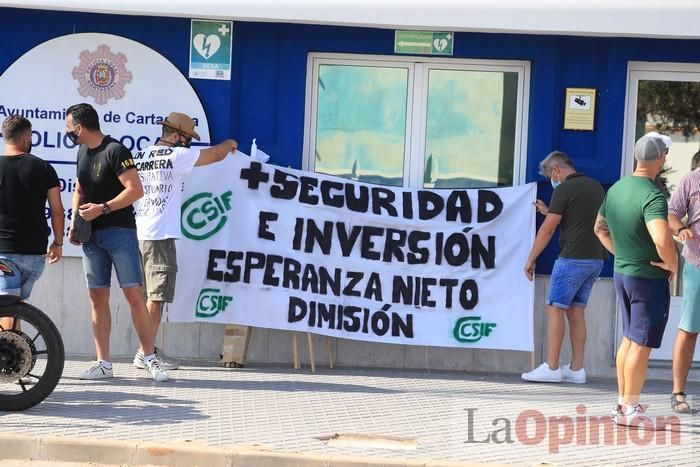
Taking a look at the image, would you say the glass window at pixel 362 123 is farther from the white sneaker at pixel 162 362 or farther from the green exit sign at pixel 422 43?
the white sneaker at pixel 162 362

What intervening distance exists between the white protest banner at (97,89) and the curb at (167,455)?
11.0 feet

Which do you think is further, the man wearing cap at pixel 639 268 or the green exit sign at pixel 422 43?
the green exit sign at pixel 422 43

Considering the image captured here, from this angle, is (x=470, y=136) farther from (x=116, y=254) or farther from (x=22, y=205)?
(x=22, y=205)

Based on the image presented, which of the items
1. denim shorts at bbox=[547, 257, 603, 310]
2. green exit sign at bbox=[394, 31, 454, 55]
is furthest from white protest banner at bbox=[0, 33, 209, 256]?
denim shorts at bbox=[547, 257, 603, 310]

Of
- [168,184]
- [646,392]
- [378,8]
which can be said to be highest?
[378,8]

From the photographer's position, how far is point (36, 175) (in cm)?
793

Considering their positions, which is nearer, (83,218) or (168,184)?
(83,218)

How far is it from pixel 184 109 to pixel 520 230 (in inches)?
122

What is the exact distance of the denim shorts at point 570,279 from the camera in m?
9.27

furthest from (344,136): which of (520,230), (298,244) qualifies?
(520,230)

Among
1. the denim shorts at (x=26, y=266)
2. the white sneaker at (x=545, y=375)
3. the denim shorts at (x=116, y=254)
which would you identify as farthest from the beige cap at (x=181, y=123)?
the white sneaker at (x=545, y=375)

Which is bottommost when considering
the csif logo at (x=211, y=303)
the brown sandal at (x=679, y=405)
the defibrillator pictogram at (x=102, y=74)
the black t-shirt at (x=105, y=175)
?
the brown sandal at (x=679, y=405)

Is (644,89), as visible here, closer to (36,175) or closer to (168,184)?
(168,184)

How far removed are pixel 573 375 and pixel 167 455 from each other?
13.5 ft
